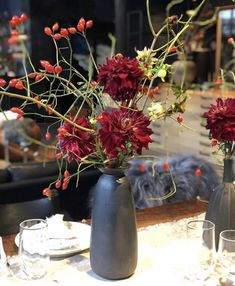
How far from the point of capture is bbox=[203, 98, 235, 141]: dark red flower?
114 centimetres

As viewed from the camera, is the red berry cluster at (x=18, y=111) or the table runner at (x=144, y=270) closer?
the red berry cluster at (x=18, y=111)

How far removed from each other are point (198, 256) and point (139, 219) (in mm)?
500

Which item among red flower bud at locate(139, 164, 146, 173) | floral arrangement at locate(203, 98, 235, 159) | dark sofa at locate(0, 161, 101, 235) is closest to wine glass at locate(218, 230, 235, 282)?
floral arrangement at locate(203, 98, 235, 159)

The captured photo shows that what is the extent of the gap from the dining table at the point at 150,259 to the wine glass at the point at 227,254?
42 millimetres

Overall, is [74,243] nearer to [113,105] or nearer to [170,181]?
[113,105]

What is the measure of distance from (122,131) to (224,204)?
44cm

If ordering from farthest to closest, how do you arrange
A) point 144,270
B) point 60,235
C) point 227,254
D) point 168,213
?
1. point 168,213
2. point 60,235
3. point 144,270
4. point 227,254

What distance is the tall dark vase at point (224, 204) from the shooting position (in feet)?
4.04

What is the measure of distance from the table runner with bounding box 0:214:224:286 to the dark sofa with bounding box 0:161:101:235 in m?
0.83

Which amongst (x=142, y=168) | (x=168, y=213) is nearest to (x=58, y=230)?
(x=168, y=213)

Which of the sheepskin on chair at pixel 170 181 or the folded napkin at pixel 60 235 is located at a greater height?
the folded napkin at pixel 60 235

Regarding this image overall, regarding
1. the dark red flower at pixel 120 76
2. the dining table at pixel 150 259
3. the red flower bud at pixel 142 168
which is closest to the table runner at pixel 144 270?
the dining table at pixel 150 259

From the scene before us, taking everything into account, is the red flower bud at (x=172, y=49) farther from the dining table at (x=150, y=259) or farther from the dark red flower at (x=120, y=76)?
the dining table at (x=150, y=259)

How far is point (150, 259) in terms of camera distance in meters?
1.25
